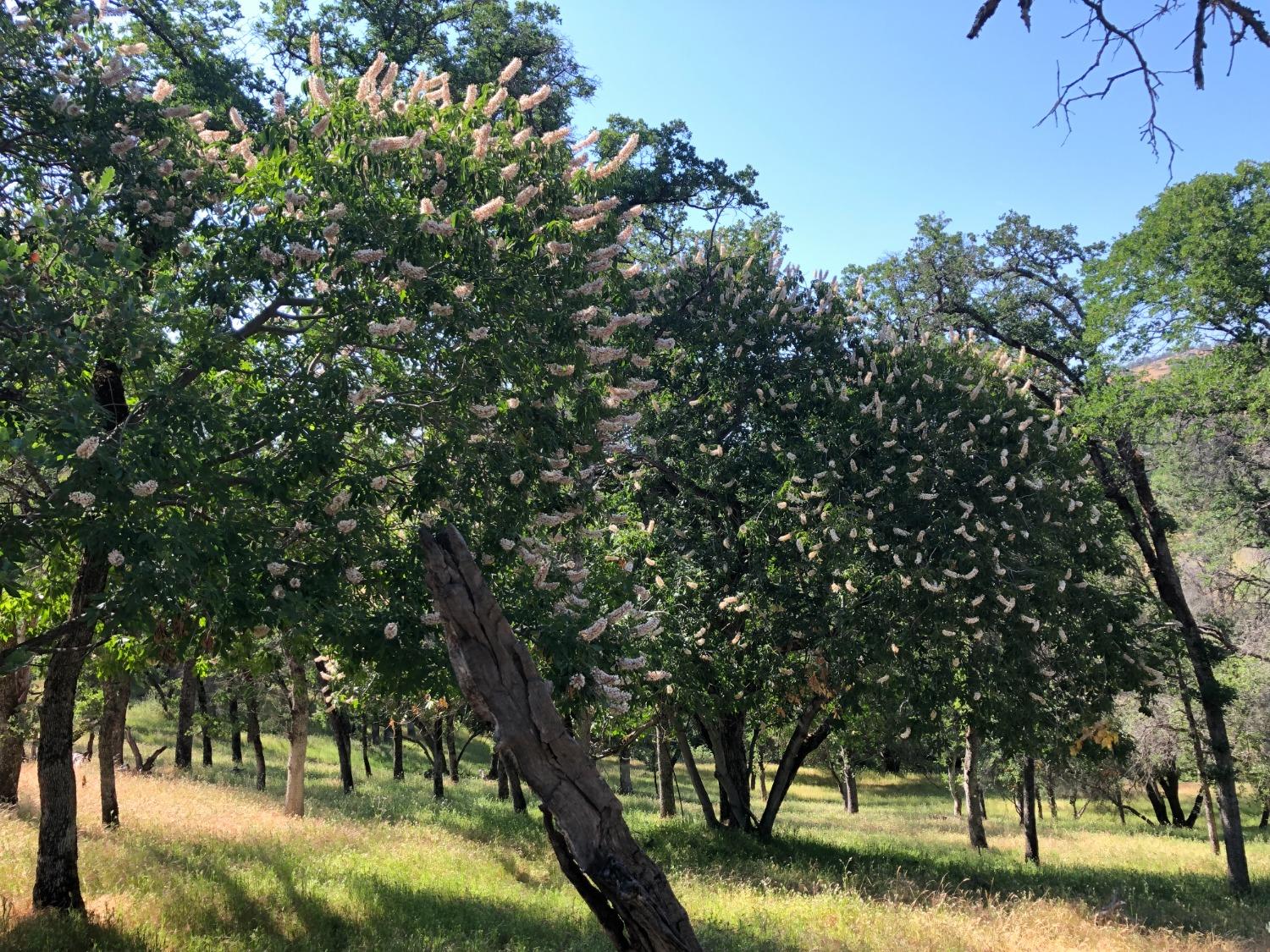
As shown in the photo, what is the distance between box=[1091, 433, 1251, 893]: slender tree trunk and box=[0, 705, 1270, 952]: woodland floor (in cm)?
106

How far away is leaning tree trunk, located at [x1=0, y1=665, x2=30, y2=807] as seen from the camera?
578 inches

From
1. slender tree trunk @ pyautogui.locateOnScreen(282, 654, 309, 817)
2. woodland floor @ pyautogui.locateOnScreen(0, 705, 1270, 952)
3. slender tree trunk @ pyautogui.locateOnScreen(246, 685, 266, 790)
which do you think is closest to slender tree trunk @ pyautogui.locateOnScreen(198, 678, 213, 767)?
slender tree trunk @ pyautogui.locateOnScreen(246, 685, 266, 790)

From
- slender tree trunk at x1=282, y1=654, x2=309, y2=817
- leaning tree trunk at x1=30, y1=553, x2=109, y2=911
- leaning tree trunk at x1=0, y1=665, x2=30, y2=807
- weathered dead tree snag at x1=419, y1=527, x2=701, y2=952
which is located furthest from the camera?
slender tree trunk at x1=282, y1=654, x2=309, y2=817

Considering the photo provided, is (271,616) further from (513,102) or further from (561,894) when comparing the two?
(561,894)

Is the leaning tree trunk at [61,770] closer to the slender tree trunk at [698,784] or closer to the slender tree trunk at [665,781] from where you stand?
the slender tree trunk at [698,784]

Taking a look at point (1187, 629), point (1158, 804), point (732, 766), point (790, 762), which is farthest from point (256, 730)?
point (1158, 804)

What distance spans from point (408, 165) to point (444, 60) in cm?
1005

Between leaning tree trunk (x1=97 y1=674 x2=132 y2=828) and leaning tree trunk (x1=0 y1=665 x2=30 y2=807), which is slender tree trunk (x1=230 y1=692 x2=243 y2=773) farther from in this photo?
leaning tree trunk (x1=97 y1=674 x2=132 y2=828)

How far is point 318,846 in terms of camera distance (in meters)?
14.1

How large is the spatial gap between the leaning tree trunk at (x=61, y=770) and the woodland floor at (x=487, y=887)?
357mm

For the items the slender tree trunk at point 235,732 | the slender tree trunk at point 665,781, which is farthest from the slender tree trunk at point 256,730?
the slender tree trunk at point 665,781

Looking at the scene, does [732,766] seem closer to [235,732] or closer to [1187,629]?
[1187,629]

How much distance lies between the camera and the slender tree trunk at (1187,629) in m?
18.5

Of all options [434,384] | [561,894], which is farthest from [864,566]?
[434,384]
